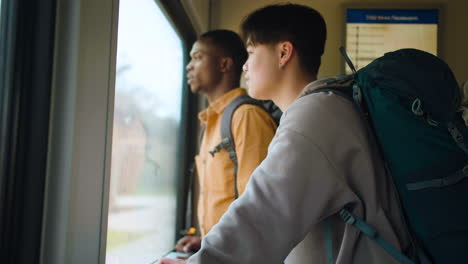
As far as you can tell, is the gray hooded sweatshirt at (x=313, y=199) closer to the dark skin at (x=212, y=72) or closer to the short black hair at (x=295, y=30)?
the short black hair at (x=295, y=30)

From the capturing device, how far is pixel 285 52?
1119 millimetres

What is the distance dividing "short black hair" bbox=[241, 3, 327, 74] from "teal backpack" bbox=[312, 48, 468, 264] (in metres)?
0.44

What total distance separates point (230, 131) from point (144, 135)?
39 centimetres

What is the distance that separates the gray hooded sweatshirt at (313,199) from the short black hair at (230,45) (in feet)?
3.71

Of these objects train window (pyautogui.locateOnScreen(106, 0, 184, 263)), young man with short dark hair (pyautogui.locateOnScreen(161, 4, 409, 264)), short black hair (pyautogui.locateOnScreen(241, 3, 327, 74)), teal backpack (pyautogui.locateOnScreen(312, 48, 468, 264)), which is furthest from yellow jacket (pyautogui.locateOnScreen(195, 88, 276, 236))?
teal backpack (pyautogui.locateOnScreen(312, 48, 468, 264))

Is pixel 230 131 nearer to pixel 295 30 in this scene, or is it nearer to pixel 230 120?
pixel 230 120

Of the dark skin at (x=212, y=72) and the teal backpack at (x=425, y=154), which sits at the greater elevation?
the dark skin at (x=212, y=72)

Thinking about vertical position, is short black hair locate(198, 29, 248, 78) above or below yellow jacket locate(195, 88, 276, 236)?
above

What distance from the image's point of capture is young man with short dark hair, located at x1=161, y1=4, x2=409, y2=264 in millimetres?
668

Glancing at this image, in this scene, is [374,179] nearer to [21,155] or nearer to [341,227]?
[341,227]

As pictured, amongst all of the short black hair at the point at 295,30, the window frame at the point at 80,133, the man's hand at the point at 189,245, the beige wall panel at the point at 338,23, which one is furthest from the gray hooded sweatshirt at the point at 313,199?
the beige wall panel at the point at 338,23

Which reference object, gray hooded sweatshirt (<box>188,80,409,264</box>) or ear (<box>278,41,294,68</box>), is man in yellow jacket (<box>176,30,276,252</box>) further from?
gray hooded sweatshirt (<box>188,80,409,264</box>)

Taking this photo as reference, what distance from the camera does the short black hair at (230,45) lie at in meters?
1.84

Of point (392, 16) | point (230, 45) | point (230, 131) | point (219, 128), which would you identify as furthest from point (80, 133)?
point (392, 16)
